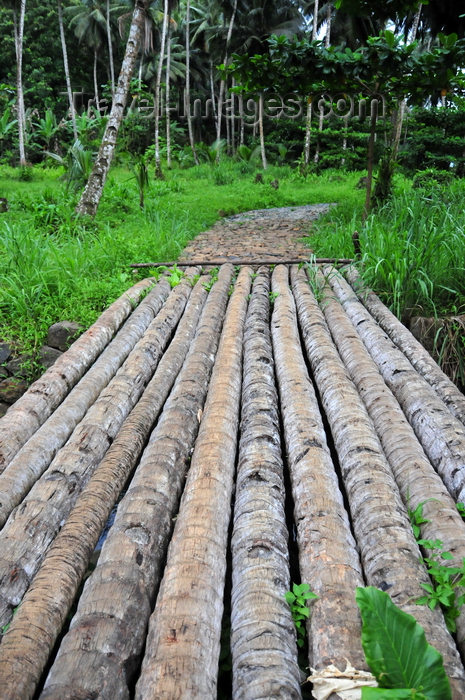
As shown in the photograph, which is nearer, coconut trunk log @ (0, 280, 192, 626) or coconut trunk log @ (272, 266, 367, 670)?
coconut trunk log @ (272, 266, 367, 670)

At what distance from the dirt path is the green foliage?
168 inches

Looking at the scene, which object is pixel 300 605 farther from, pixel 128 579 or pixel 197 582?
pixel 128 579

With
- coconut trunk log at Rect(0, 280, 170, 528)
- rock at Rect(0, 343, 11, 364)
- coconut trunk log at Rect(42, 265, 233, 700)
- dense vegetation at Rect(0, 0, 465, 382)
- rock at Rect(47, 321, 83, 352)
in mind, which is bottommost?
rock at Rect(0, 343, 11, 364)

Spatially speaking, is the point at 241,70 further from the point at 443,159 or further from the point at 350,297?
the point at 443,159

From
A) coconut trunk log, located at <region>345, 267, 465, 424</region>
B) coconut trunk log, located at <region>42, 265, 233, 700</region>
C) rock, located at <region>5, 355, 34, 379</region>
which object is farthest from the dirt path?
coconut trunk log, located at <region>42, 265, 233, 700</region>

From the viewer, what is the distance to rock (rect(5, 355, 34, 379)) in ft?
13.1

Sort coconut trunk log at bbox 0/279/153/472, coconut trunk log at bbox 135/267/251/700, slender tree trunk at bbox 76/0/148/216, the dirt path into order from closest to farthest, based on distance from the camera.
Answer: coconut trunk log at bbox 135/267/251/700 < coconut trunk log at bbox 0/279/153/472 < the dirt path < slender tree trunk at bbox 76/0/148/216

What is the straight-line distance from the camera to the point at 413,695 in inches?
40.4

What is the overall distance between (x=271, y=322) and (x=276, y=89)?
4.20 metres

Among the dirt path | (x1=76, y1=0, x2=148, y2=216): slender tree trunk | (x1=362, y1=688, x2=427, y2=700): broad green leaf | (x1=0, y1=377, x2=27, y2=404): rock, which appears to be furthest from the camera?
(x1=76, y1=0, x2=148, y2=216): slender tree trunk

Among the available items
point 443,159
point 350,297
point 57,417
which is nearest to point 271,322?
point 350,297

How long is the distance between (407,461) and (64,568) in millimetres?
1380

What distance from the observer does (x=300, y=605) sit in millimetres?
1427

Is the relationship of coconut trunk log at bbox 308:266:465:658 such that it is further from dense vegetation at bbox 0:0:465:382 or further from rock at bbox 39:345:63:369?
rock at bbox 39:345:63:369
